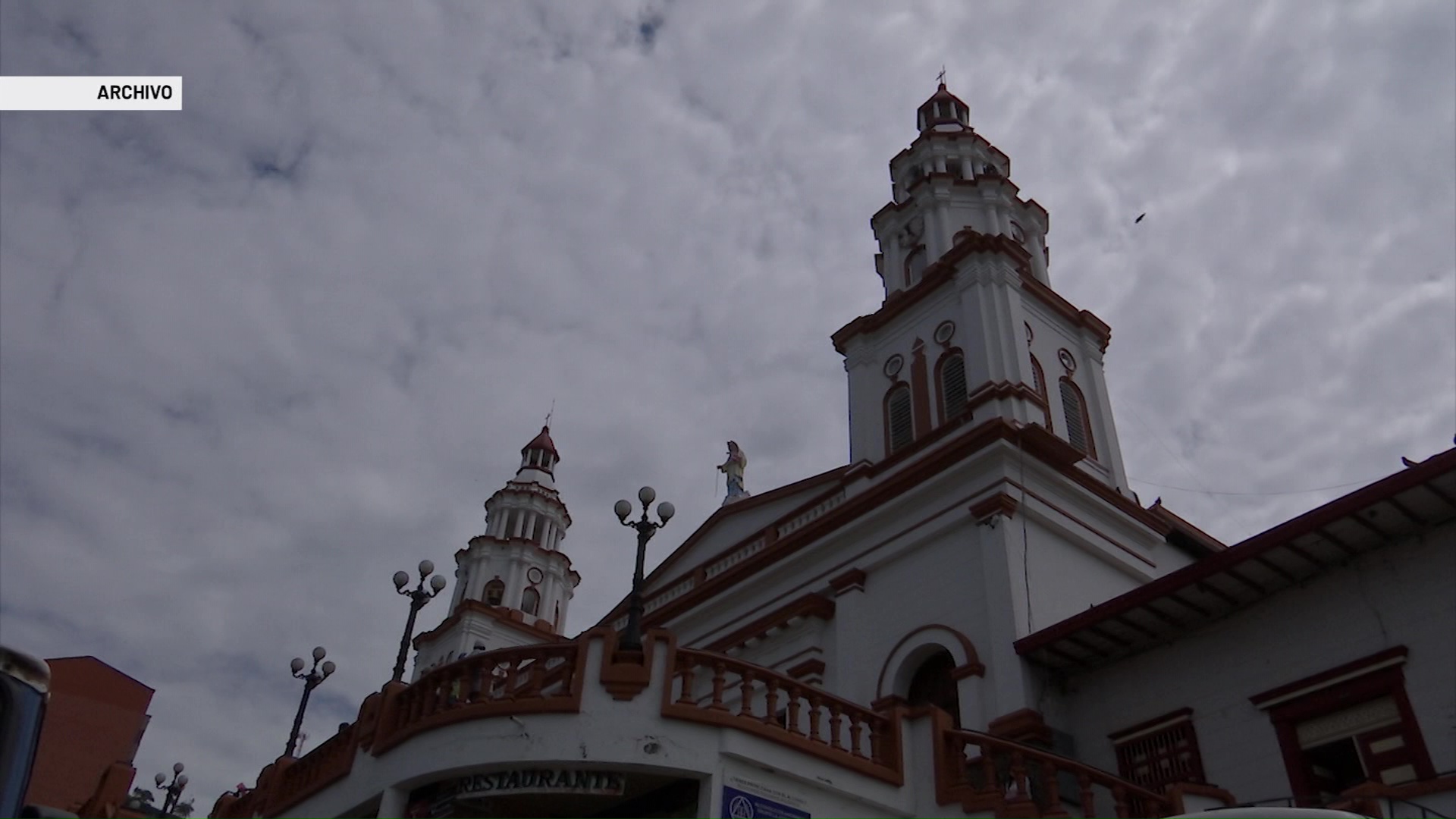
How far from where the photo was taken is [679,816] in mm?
11844

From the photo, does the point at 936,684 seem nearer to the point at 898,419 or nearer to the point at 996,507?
the point at 996,507

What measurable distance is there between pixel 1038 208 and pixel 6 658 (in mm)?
24220

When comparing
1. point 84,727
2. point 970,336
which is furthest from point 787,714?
point 84,727

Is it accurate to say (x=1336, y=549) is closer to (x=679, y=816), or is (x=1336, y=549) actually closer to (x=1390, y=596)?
(x=1390, y=596)

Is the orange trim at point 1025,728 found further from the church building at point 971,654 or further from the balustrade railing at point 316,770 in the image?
the balustrade railing at point 316,770

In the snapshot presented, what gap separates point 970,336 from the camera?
21172 millimetres

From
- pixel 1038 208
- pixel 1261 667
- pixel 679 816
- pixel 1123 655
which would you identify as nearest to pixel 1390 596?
pixel 1261 667

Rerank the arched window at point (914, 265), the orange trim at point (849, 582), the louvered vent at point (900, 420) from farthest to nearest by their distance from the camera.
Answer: the arched window at point (914, 265) < the louvered vent at point (900, 420) < the orange trim at point (849, 582)

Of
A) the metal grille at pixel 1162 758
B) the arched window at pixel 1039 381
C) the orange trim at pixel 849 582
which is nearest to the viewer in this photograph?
the metal grille at pixel 1162 758

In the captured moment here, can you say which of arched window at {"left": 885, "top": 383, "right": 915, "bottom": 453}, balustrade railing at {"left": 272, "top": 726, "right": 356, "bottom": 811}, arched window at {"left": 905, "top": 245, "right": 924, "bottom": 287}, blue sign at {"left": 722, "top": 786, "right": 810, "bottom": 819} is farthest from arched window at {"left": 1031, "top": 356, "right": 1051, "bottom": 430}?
balustrade railing at {"left": 272, "top": 726, "right": 356, "bottom": 811}

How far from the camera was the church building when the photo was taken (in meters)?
11.9

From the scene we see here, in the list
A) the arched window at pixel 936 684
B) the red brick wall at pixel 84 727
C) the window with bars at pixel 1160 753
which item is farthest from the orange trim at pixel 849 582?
the red brick wall at pixel 84 727

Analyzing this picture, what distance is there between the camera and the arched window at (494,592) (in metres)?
39.2

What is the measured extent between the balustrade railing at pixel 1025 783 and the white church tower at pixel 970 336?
23.9ft
